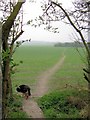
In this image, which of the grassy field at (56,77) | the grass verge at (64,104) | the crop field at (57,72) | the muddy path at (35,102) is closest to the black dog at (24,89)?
the muddy path at (35,102)

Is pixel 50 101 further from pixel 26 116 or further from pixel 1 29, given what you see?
pixel 1 29

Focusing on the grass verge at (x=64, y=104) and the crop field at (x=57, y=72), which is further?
the crop field at (x=57, y=72)

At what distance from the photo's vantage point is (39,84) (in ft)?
42.9

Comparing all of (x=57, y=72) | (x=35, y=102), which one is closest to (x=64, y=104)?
(x=35, y=102)

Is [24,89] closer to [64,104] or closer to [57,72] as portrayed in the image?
[64,104]

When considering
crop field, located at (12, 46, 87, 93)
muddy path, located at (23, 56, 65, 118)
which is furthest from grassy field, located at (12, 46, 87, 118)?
muddy path, located at (23, 56, 65, 118)

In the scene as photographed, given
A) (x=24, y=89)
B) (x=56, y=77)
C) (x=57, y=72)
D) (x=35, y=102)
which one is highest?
(x=24, y=89)

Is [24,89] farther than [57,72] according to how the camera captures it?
No

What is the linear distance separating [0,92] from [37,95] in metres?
5.56

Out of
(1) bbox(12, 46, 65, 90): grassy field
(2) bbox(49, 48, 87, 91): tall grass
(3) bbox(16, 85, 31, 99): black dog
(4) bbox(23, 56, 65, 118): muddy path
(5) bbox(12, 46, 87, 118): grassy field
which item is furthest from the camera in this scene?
(1) bbox(12, 46, 65, 90): grassy field

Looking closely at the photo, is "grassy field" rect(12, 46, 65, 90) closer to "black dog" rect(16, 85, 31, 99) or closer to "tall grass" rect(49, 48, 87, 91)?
"black dog" rect(16, 85, 31, 99)

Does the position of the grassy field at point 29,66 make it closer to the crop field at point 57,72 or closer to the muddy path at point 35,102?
the crop field at point 57,72

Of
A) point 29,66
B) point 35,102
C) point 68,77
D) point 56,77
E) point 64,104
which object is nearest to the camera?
point 64,104

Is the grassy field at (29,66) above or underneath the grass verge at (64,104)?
underneath
